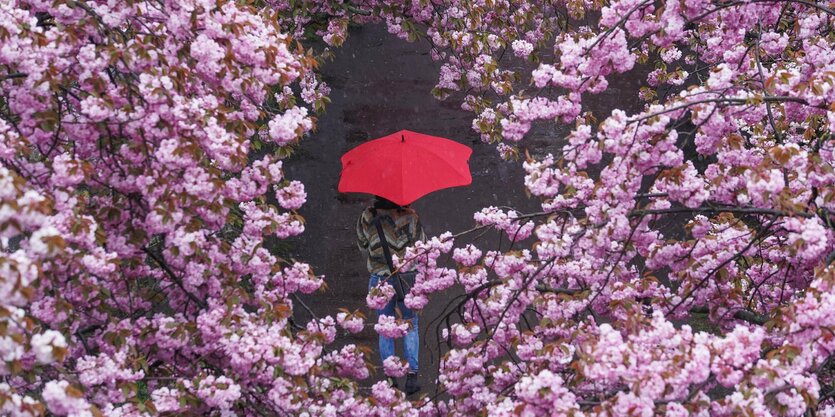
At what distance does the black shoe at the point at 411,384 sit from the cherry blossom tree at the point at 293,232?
1051 millimetres

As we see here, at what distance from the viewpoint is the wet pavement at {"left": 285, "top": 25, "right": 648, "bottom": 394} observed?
662 centimetres

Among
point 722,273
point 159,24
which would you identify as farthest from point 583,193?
point 159,24

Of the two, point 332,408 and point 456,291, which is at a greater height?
point 456,291

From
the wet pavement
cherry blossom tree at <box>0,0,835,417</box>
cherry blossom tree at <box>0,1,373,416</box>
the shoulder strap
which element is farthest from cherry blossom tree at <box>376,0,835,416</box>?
the wet pavement

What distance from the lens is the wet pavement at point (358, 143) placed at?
6.62 meters

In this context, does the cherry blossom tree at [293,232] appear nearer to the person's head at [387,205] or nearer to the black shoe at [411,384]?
the person's head at [387,205]

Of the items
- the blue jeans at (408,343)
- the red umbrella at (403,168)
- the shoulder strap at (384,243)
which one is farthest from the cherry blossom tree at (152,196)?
the blue jeans at (408,343)

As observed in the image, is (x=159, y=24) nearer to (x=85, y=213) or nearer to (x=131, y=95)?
(x=131, y=95)

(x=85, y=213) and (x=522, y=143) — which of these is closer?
(x=85, y=213)

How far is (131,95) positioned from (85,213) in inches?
18.0

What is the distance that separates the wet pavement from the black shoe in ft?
3.11

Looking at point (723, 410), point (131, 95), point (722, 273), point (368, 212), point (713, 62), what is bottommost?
point (723, 410)

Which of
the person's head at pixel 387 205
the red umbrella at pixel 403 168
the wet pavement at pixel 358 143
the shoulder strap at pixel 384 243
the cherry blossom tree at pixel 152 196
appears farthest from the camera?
the wet pavement at pixel 358 143

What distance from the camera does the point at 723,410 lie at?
9.64ft
